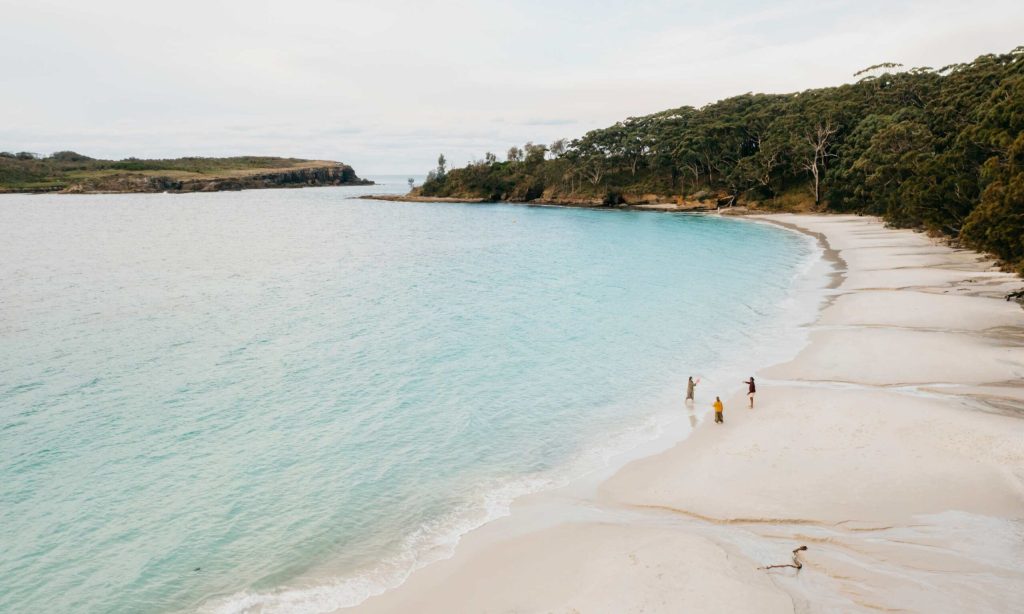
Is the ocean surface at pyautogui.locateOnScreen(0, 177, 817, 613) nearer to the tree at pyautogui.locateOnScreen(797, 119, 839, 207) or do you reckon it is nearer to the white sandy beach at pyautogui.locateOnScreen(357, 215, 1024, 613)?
the white sandy beach at pyautogui.locateOnScreen(357, 215, 1024, 613)

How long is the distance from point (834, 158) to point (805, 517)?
9987 cm

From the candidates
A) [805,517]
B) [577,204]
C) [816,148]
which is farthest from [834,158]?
[805,517]

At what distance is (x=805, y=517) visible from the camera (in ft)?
46.0

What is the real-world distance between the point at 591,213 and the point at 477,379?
10078 centimetres

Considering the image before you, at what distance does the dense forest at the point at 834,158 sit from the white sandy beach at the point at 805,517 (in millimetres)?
14753

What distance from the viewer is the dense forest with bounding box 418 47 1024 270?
4438cm

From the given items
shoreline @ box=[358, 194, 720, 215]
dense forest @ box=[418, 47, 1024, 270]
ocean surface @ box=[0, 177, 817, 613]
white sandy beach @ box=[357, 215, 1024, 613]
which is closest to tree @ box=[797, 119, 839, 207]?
dense forest @ box=[418, 47, 1024, 270]

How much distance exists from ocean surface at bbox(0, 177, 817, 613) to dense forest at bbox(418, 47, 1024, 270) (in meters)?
12.1

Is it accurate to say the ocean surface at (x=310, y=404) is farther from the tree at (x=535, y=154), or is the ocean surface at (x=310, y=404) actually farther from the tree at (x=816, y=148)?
the tree at (x=535, y=154)

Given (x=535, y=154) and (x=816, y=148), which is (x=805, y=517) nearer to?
(x=816, y=148)

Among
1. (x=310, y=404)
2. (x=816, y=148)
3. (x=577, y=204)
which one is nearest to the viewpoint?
(x=310, y=404)

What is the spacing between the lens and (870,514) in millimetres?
13953

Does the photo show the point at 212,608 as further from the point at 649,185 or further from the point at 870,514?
the point at 649,185

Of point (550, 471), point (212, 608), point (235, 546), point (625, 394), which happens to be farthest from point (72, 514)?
point (625, 394)
